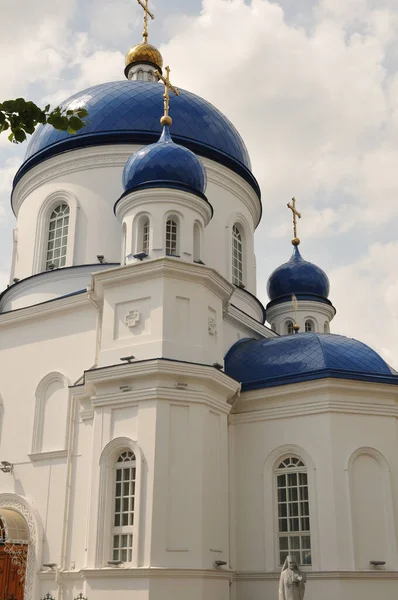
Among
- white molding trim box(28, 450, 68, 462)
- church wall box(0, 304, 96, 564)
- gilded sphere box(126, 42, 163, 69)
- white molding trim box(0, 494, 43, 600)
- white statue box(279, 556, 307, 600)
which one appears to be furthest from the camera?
gilded sphere box(126, 42, 163, 69)

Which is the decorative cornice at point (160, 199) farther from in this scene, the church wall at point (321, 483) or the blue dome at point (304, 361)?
the church wall at point (321, 483)

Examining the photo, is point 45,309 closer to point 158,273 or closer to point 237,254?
point 158,273

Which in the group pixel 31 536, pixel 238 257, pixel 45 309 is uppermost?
pixel 238 257

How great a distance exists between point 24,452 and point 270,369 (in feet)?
15.6

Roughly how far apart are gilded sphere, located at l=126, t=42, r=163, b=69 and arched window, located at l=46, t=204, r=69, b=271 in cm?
639

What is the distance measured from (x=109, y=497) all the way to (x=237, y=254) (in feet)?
23.6

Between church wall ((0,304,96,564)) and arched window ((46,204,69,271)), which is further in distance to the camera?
arched window ((46,204,69,271))

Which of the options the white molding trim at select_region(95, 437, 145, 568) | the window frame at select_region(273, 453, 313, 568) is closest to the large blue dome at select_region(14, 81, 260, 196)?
the white molding trim at select_region(95, 437, 145, 568)

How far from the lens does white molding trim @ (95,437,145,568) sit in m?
10.6

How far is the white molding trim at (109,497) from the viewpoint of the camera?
1065 centimetres

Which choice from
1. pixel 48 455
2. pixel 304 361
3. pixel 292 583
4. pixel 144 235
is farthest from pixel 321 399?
pixel 48 455

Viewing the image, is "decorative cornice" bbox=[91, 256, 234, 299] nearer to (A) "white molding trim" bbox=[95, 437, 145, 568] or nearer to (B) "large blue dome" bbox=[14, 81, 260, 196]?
(A) "white molding trim" bbox=[95, 437, 145, 568]

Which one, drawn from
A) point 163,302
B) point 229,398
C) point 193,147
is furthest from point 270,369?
point 193,147

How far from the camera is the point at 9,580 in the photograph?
39.6 ft
